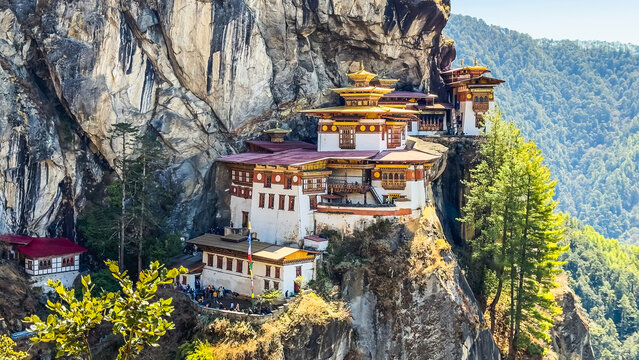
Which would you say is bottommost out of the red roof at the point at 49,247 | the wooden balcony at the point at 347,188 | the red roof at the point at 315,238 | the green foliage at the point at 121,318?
the red roof at the point at 49,247

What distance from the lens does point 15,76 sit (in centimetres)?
4306

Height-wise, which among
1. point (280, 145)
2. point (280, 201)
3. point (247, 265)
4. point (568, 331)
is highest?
point (280, 145)

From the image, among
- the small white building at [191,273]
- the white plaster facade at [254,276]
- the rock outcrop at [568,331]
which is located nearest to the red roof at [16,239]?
the small white building at [191,273]

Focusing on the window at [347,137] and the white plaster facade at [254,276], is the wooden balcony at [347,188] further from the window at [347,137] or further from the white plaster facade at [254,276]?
the white plaster facade at [254,276]

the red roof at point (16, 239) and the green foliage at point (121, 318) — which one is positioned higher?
the green foliage at point (121, 318)

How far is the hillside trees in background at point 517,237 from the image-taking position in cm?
4522

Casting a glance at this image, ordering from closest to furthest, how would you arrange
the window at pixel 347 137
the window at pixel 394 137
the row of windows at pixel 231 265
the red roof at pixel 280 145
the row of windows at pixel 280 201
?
the row of windows at pixel 231 265 < the row of windows at pixel 280 201 < the window at pixel 347 137 < the red roof at pixel 280 145 < the window at pixel 394 137

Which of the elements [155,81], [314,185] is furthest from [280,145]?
[155,81]

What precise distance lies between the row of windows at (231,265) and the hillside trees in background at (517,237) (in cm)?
1492

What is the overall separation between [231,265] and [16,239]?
1210cm

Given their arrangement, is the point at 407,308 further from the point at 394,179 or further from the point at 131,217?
the point at 131,217

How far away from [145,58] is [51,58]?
5.83 meters

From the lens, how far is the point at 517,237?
4566cm

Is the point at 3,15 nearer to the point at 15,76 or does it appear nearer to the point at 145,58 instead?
the point at 15,76
